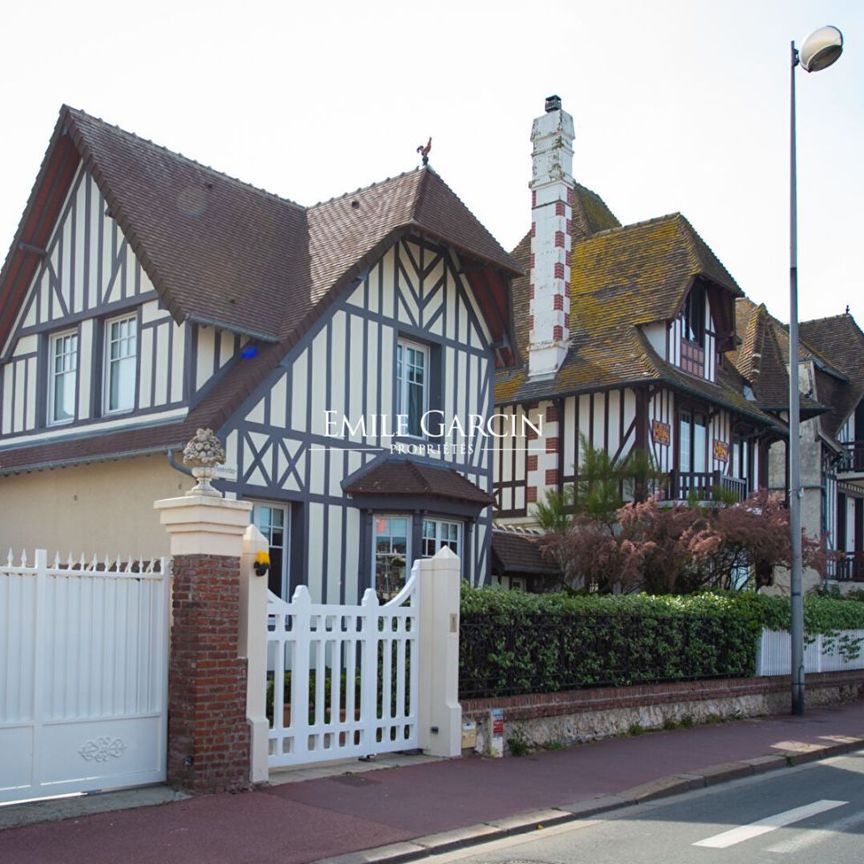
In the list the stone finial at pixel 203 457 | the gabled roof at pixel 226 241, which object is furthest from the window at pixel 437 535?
the stone finial at pixel 203 457

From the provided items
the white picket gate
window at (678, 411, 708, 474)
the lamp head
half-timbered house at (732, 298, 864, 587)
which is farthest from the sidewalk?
half-timbered house at (732, 298, 864, 587)

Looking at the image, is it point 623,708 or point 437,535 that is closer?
point 623,708

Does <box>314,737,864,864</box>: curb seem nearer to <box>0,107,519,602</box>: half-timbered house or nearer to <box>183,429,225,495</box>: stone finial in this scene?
<box>183,429,225,495</box>: stone finial

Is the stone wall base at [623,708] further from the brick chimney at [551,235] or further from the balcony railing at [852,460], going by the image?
the balcony railing at [852,460]

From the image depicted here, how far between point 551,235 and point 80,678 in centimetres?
1821

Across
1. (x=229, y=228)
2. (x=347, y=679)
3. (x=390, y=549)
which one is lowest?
(x=347, y=679)

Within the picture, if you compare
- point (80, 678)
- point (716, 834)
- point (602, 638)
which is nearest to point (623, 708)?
point (602, 638)

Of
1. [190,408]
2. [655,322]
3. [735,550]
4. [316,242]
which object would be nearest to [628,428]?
[655,322]

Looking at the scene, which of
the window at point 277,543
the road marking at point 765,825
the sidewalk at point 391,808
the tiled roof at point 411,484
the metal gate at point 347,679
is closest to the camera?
the sidewalk at point 391,808

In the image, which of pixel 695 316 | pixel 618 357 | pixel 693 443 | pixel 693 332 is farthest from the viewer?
pixel 695 316

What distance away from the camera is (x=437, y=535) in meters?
18.3

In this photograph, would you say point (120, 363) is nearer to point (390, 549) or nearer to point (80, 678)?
point (390, 549)

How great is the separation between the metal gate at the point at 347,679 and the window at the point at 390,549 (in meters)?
5.22

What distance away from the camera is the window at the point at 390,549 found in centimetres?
1756
